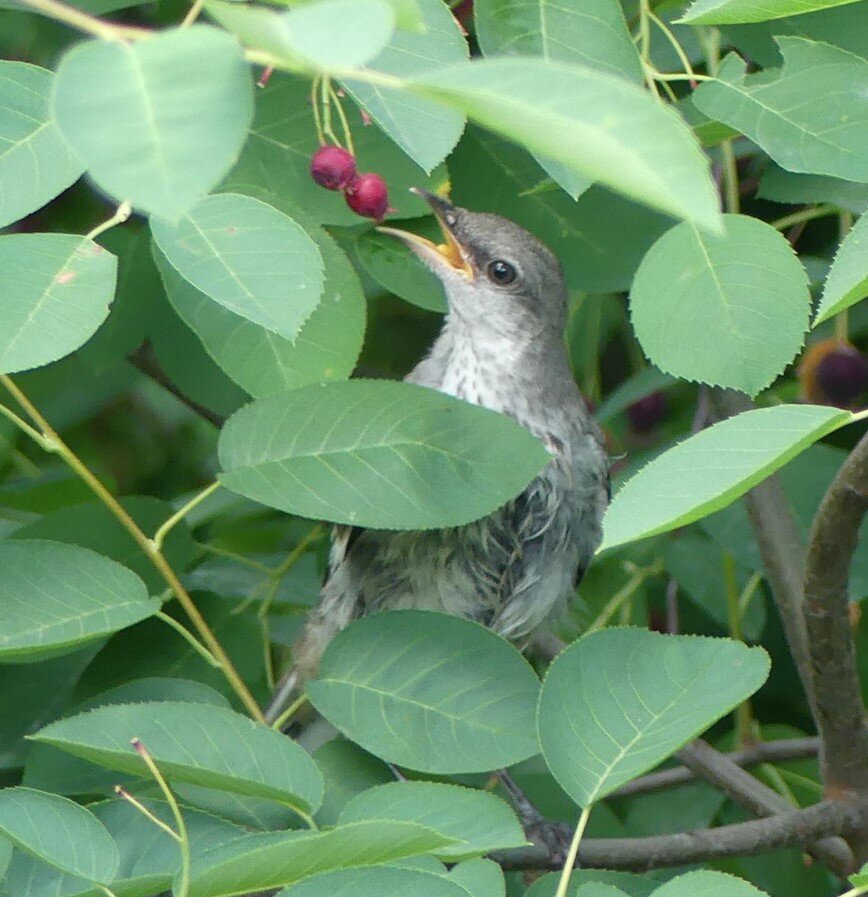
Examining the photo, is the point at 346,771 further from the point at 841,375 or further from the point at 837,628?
the point at 841,375

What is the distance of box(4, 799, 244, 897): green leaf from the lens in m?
1.69

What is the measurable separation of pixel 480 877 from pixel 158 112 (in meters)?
1.04

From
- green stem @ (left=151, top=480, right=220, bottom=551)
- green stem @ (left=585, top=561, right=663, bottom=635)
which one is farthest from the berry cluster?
green stem @ (left=585, top=561, right=663, bottom=635)

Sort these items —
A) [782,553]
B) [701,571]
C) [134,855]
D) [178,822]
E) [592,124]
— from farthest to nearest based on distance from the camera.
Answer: [701,571]
[782,553]
[134,855]
[178,822]
[592,124]

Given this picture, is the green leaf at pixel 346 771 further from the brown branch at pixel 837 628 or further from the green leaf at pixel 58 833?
the brown branch at pixel 837 628

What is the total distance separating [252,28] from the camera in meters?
1.08

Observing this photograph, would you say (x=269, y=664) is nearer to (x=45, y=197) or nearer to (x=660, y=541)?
(x=660, y=541)

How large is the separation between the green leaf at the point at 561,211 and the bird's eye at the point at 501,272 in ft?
1.91

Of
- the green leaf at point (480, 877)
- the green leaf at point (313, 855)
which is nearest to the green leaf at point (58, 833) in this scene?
the green leaf at point (313, 855)

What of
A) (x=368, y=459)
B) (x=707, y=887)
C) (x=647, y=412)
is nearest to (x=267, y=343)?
(x=368, y=459)

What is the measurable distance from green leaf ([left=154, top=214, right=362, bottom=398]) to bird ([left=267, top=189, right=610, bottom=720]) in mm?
Answer: 939

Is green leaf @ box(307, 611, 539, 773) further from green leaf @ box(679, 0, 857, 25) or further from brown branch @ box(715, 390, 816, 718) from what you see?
brown branch @ box(715, 390, 816, 718)

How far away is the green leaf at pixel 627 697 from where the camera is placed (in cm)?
178

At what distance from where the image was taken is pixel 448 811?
1773 mm
